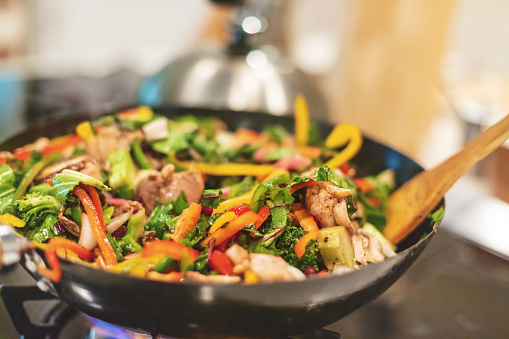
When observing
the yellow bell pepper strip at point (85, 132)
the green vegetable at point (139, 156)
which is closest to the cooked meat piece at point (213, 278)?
the green vegetable at point (139, 156)

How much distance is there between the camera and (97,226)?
43.2 inches

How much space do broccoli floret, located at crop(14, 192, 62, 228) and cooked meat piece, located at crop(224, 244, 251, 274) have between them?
1.48ft

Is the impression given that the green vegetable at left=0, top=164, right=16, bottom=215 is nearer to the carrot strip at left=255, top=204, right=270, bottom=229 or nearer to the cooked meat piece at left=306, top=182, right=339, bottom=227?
the carrot strip at left=255, top=204, right=270, bottom=229

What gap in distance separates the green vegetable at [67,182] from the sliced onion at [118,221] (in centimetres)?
9

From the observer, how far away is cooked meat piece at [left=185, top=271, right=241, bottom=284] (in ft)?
3.15

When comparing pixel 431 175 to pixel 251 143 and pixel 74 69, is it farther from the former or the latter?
pixel 74 69

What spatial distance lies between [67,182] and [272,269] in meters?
0.56

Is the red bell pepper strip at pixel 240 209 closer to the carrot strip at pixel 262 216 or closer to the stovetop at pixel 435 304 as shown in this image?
the carrot strip at pixel 262 216

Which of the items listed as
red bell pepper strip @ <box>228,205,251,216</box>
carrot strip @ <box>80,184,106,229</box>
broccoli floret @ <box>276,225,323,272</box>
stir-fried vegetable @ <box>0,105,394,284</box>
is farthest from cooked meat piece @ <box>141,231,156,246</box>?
broccoli floret @ <box>276,225,323,272</box>

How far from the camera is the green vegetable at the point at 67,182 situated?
1103 millimetres

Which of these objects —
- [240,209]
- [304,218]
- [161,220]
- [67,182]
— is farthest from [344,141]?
[67,182]

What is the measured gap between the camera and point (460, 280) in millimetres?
1548

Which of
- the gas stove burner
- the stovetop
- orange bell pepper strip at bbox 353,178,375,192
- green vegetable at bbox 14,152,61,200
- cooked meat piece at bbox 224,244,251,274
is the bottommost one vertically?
the stovetop

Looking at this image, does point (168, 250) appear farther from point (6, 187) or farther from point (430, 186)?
point (430, 186)
